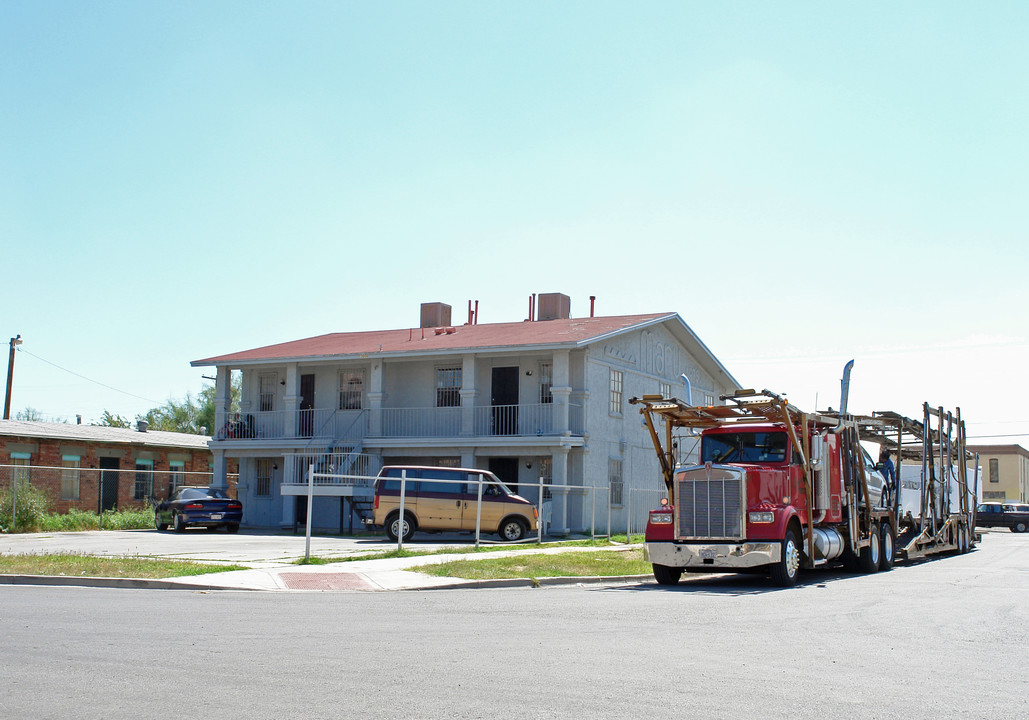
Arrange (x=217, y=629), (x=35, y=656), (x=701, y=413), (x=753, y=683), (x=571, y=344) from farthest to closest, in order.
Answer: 1. (x=571, y=344)
2. (x=701, y=413)
3. (x=217, y=629)
4. (x=35, y=656)
5. (x=753, y=683)

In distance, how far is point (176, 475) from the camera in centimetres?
4031

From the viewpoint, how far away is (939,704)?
273 inches

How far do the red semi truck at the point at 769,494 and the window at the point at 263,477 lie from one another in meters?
20.8

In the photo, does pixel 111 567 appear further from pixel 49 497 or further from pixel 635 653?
pixel 49 497

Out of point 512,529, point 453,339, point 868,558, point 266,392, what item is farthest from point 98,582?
point 266,392

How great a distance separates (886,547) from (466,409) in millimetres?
14281

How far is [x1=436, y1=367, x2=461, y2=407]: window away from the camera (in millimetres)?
33500

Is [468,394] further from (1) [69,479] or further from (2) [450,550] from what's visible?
(1) [69,479]

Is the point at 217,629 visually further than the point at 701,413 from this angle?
No

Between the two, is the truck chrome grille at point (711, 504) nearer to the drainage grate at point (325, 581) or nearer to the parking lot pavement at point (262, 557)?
the parking lot pavement at point (262, 557)

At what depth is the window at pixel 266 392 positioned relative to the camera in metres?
36.8

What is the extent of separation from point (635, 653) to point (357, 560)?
419 inches

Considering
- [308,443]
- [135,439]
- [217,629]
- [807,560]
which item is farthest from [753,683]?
[135,439]

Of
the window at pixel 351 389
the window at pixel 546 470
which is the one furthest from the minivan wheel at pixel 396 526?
the window at pixel 351 389
